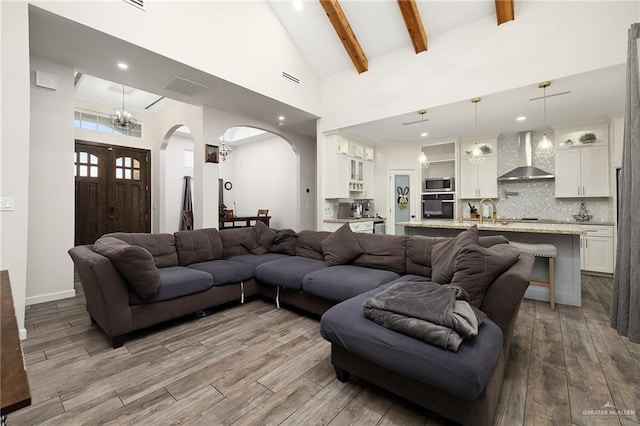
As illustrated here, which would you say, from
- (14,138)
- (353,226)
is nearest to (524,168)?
(353,226)

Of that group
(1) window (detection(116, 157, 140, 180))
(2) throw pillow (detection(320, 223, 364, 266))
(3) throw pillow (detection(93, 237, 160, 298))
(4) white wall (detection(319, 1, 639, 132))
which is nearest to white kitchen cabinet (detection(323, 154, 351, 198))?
(4) white wall (detection(319, 1, 639, 132))

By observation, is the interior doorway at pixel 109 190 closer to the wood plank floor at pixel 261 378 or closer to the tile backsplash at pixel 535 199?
the wood plank floor at pixel 261 378

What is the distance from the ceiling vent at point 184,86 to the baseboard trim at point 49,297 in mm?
3155

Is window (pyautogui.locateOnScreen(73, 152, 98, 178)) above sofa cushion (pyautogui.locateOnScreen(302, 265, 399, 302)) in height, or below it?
above

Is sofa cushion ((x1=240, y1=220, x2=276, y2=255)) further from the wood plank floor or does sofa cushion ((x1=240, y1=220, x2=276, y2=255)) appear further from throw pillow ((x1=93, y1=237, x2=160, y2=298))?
throw pillow ((x1=93, y1=237, x2=160, y2=298))

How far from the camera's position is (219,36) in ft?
12.7

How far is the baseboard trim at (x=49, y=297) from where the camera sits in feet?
11.0

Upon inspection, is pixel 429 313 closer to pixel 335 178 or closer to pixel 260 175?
pixel 335 178

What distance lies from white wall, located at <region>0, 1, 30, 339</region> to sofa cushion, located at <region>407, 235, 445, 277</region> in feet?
12.1

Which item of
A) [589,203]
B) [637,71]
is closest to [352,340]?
[637,71]

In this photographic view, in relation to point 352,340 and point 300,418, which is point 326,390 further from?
point 352,340

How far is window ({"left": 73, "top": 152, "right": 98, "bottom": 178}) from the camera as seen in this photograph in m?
5.65

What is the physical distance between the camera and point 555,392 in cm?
177

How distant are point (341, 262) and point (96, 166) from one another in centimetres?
596
